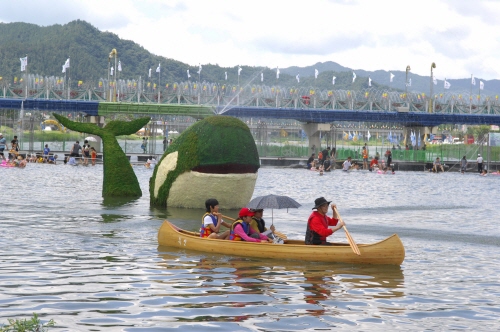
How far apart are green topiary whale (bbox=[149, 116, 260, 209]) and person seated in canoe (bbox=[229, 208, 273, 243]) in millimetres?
7672

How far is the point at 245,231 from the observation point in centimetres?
1672

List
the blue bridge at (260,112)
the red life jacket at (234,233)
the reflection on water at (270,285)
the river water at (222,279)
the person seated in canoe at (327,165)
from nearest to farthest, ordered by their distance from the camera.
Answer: the river water at (222,279)
the reflection on water at (270,285)
the red life jacket at (234,233)
the person seated in canoe at (327,165)
the blue bridge at (260,112)

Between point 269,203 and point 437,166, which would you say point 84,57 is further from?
point 269,203

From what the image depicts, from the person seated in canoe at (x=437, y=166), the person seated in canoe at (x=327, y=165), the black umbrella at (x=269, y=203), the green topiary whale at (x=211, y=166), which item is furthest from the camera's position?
the person seated in canoe at (x=437, y=166)

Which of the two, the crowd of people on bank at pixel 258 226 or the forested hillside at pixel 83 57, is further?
the forested hillside at pixel 83 57

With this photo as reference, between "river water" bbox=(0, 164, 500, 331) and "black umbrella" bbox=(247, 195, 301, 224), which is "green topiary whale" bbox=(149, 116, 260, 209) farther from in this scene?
"black umbrella" bbox=(247, 195, 301, 224)

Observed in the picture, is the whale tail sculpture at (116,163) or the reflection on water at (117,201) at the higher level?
the whale tail sculpture at (116,163)

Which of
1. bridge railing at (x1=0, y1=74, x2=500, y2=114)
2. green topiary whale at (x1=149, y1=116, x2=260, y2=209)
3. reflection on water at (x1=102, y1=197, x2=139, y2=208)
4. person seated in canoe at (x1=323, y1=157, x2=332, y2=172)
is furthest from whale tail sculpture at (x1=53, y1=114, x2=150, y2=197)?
bridge railing at (x1=0, y1=74, x2=500, y2=114)

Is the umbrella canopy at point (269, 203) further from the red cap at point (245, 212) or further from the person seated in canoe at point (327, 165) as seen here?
the person seated in canoe at point (327, 165)

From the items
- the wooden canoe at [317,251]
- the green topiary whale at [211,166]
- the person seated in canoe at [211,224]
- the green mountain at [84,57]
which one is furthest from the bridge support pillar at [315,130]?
the wooden canoe at [317,251]

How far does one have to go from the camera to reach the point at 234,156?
24.4 metres

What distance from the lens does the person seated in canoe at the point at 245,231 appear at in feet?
54.2

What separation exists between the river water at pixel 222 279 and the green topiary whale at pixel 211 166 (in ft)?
2.73

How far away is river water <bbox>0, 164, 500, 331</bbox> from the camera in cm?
1084
